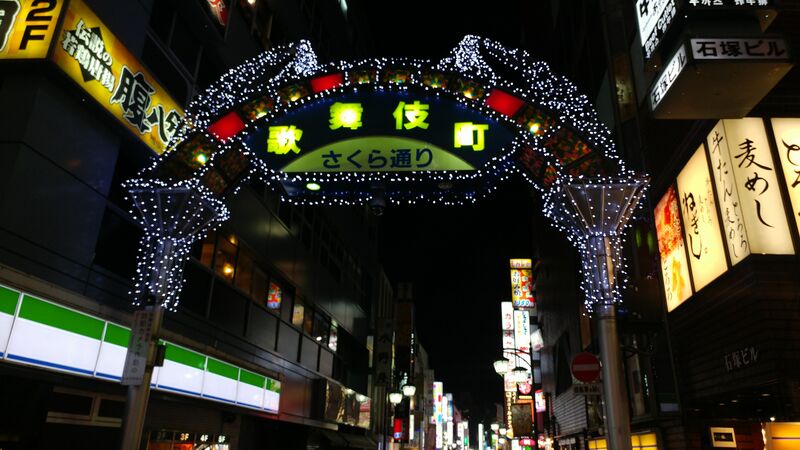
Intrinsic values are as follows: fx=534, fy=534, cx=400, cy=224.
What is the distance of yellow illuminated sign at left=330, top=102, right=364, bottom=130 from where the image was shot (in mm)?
9219

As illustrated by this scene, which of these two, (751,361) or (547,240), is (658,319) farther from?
(547,240)

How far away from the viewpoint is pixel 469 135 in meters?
8.97

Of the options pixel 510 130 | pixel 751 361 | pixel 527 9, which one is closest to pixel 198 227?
pixel 510 130

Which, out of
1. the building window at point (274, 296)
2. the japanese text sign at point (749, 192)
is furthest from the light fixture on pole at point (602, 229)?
the building window at point (274, 296)

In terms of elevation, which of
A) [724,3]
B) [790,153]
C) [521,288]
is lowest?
[790,153]

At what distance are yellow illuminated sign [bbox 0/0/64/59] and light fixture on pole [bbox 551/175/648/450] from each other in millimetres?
8841

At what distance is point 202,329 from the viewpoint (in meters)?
13.8

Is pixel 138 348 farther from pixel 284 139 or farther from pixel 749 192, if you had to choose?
pixel 749 192

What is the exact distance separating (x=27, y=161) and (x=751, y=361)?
1240cm

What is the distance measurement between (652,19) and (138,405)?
37.7 ft

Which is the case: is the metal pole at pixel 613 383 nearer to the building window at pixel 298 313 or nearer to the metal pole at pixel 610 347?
the metal pole at pixel 610 347

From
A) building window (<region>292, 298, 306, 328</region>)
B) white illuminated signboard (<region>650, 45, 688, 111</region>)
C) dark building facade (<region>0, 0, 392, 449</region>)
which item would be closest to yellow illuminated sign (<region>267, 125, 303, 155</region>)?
dark building facade (<region>0, 0, 392, 449</region>)

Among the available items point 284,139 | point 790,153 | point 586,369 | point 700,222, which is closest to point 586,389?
point 586,369

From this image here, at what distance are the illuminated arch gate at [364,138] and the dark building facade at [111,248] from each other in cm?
156
